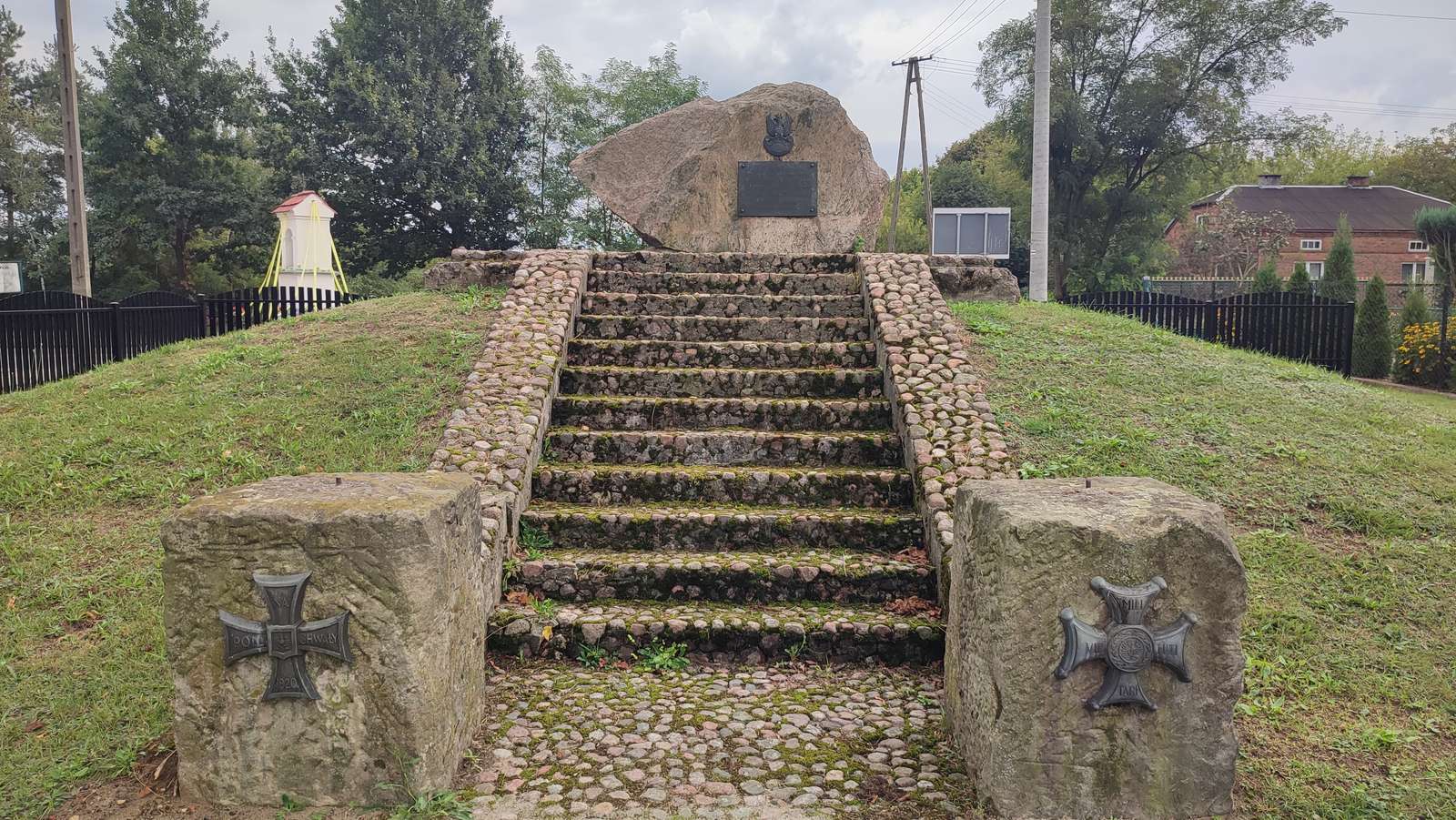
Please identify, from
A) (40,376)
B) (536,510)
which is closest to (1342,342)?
(536,510)

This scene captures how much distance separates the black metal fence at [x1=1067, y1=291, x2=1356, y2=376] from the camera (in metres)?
12.9

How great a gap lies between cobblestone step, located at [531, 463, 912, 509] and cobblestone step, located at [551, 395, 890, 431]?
697mm

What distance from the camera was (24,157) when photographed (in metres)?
34.7

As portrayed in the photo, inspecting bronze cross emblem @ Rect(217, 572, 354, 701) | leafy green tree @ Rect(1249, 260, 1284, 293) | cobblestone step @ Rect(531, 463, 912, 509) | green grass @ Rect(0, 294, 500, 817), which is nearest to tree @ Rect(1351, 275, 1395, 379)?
leafy green tree @ Rect(1249, 260, 1284, 293)

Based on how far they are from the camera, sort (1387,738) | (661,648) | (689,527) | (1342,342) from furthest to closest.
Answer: (1342,342)
(689,527)
(661,648)
(1387,738)

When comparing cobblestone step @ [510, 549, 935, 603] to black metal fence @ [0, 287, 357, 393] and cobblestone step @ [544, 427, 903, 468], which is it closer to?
cobblestone step @ [544, 427, 903, 468]

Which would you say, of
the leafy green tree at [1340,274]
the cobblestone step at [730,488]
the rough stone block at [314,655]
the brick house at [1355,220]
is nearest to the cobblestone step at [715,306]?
the cobblestone step at [730,488]

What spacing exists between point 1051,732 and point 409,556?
2.17 meters

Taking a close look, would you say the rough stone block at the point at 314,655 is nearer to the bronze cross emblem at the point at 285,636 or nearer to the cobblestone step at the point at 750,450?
the bronze cross emblem at the point at 285,636

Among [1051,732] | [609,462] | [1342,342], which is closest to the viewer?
[1051,732]

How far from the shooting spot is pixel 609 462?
19.3 feet

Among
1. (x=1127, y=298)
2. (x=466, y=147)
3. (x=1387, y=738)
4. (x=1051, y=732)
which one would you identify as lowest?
(x=1387, y=738)

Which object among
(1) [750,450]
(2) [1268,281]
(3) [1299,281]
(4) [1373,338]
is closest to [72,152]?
(1) [750,450]

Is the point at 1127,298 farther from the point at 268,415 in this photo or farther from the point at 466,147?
the point at 466,147
